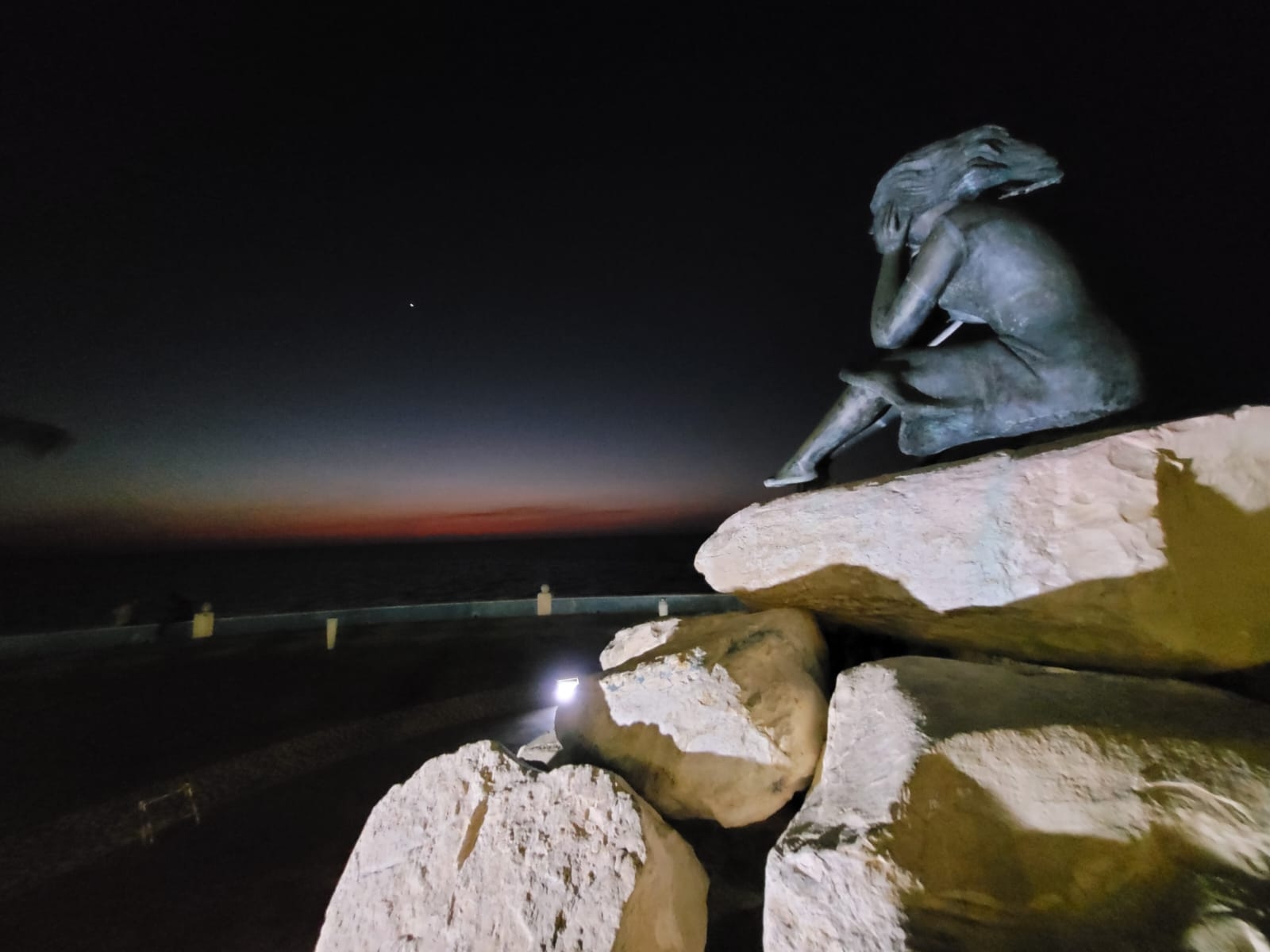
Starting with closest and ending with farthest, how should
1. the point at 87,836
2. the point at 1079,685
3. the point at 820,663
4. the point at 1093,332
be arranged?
the point at 1079,685 → the point at 1093,332 → the point at 820,663 → the point at 87,836

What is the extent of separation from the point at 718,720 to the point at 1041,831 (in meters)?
1.28

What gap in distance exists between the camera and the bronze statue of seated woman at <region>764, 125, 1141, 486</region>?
2.67 m

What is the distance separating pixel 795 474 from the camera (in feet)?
12.0


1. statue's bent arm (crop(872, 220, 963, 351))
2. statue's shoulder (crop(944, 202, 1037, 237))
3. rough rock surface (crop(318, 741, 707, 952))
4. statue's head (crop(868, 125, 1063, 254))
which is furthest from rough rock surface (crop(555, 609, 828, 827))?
statue's head (crop(868, 125, 1063, 254))

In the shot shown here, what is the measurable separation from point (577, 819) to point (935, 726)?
143 cm

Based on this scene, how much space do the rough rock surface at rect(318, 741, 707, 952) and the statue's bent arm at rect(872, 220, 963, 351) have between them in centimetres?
292

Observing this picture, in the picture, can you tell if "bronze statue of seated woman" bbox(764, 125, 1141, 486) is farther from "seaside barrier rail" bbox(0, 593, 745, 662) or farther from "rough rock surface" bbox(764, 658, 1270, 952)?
"seaside barrier rail" bbox(0, 593, 745, 662)

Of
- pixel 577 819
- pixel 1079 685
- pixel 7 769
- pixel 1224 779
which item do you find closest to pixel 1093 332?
pixel 1079 685

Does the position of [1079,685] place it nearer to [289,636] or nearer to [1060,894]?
[1060,894]

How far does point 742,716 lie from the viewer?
7.95 feet

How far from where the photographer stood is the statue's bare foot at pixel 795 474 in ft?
12.0

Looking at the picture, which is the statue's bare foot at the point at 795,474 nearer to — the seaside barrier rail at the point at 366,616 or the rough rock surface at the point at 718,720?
the rough rock surface at the point at 718,720

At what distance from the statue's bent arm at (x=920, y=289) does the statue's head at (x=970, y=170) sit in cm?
37

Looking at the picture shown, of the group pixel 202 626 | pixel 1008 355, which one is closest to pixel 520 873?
pixel 1008 355
